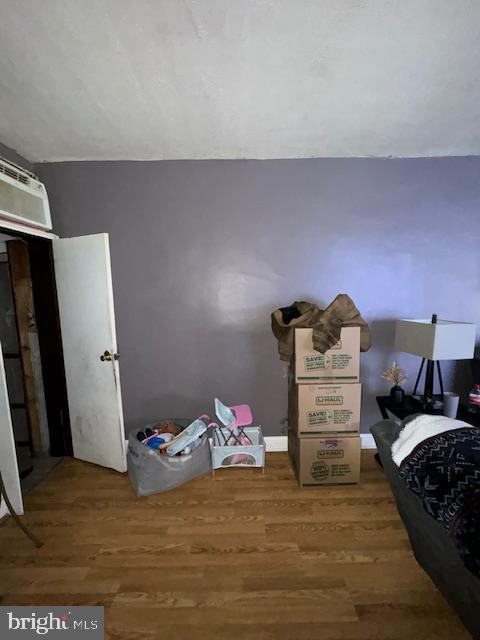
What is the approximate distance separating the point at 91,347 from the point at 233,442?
1.33 meters

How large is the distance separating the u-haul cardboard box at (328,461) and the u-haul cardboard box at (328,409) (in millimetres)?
59

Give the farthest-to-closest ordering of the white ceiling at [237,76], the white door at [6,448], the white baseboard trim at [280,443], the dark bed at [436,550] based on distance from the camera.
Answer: the white baseboard trim at [280,443], the white door at [6,448], the white ceiling at [237,76], the dark bed at [436,550]

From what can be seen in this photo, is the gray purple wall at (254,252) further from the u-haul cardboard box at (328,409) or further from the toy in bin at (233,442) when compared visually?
the u-haul cardboard box at (328,409)

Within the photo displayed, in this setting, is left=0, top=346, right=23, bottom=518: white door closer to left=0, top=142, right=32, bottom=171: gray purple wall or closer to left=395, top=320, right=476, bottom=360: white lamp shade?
left=0, top=142, right=32, bottom=171: gray purple wall

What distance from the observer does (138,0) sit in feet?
3.10

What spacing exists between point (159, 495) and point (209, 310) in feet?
4.48

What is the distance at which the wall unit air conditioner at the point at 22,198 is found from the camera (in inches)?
66.1

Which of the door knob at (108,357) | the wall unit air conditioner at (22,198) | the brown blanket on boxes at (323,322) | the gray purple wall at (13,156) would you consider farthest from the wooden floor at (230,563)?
the gray purple wall at (13,156)

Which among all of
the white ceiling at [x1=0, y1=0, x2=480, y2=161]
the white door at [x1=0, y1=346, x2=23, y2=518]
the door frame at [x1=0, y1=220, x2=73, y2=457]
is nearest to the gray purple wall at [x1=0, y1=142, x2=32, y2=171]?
the white ceiling at [x1=0, y1=0, x2=480, y2=161]

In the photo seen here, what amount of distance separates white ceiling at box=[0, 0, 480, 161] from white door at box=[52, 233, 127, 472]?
77cm

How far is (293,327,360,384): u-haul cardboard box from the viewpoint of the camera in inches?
69.6

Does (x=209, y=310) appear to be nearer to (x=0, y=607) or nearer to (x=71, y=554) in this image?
(x=71, y=554)

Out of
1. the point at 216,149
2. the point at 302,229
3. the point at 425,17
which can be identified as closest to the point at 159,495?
the point at 302,229
